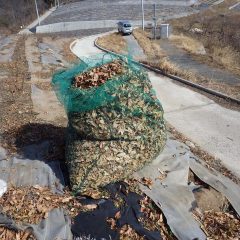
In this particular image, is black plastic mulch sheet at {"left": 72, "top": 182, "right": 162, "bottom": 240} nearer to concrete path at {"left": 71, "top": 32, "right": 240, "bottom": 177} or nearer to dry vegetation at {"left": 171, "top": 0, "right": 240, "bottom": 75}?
concrete path at {"left": 71, "top": 32, "right": 240, "bottom": 177}

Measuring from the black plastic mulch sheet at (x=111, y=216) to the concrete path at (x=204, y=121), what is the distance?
2.89m

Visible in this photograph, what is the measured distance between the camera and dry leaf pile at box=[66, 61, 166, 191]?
6.39 metres

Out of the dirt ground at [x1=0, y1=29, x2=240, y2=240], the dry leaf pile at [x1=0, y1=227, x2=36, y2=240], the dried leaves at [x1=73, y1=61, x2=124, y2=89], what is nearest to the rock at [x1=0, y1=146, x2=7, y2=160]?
the dirt ground at [x1=0, y1=29, x2=240, y2=240]

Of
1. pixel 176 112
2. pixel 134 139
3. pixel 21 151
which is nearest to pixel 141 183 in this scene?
pixel 134 139

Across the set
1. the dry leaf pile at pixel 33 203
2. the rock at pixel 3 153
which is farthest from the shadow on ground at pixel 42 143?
the dry leaf pile at pixel 33 203

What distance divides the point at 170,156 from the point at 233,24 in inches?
1517

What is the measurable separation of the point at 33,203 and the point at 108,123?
1.74 meters

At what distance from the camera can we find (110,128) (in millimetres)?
6426

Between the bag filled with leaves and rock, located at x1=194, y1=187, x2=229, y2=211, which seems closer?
the bag filled with leaves

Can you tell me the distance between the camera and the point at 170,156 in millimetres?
7648

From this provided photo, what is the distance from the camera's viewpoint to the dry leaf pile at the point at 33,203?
5.84 m

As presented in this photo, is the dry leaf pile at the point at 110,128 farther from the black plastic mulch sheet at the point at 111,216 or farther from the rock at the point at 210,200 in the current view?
the rock at the point at 210,200

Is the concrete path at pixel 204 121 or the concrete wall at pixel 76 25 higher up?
the concrete path at pixel 204 121

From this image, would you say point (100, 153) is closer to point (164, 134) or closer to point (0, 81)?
point (164, 134)
